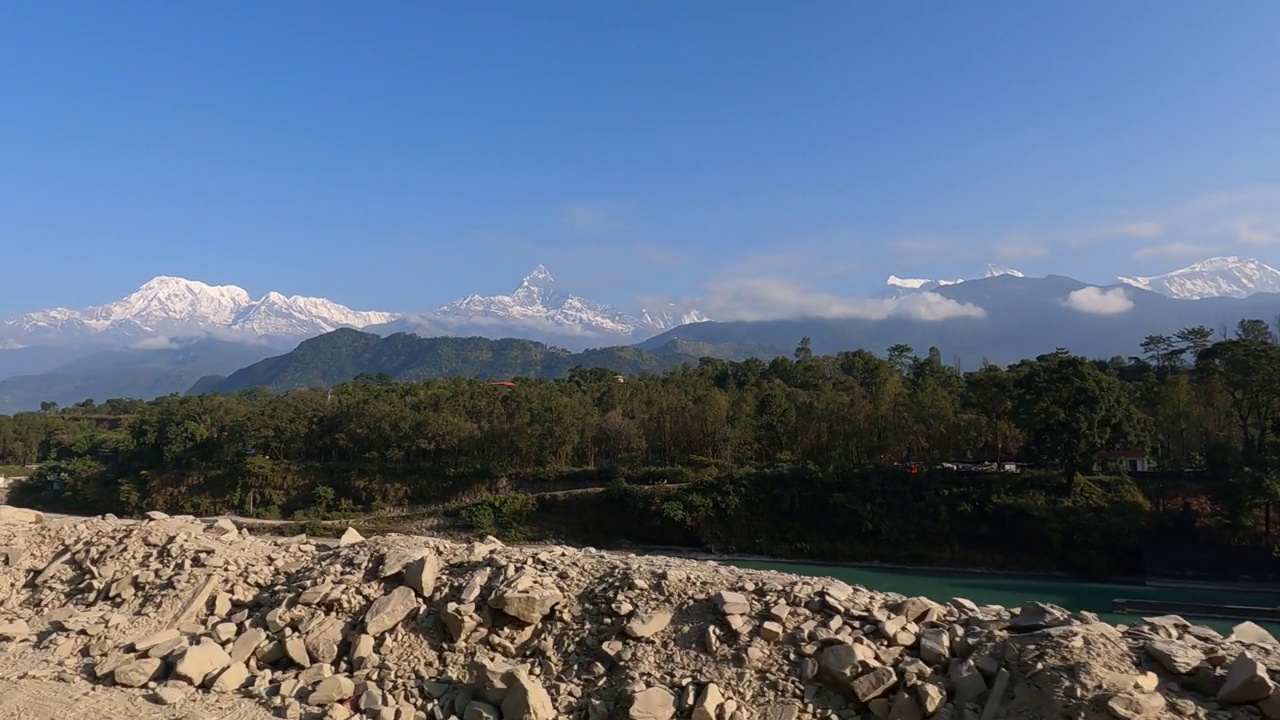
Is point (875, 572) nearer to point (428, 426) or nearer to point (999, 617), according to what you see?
point (999, 617)

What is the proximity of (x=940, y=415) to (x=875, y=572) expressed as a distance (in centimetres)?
893

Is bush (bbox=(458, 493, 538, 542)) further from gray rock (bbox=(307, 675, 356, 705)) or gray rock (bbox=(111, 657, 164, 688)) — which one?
gray rock (bbox=(307, 675, 356, 705))

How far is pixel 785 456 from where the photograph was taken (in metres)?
34.2

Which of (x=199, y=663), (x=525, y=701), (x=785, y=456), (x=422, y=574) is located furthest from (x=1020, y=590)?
(x=199, y=663)

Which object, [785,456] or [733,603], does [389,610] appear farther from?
[785,456]

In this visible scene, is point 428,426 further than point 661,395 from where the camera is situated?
No

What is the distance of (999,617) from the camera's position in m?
7.79

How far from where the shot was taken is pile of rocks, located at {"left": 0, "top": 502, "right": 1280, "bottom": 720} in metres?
6.49

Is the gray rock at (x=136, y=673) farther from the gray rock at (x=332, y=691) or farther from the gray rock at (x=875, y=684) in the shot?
the gray rock at (x=875, y=684)

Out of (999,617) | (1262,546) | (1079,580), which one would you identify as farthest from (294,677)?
(1262,546)

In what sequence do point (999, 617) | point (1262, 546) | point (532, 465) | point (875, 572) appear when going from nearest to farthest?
point (999, 617), point (1262, 546), point (875, 572), point (532, 465)

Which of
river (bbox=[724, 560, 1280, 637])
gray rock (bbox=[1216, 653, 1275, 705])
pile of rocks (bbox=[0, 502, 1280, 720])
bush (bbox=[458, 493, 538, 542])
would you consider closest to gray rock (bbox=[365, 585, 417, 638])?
pile of rocks (bbox=[0, 502, 1280, 720])

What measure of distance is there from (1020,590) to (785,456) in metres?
12.6

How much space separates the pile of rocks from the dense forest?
20556 mm
